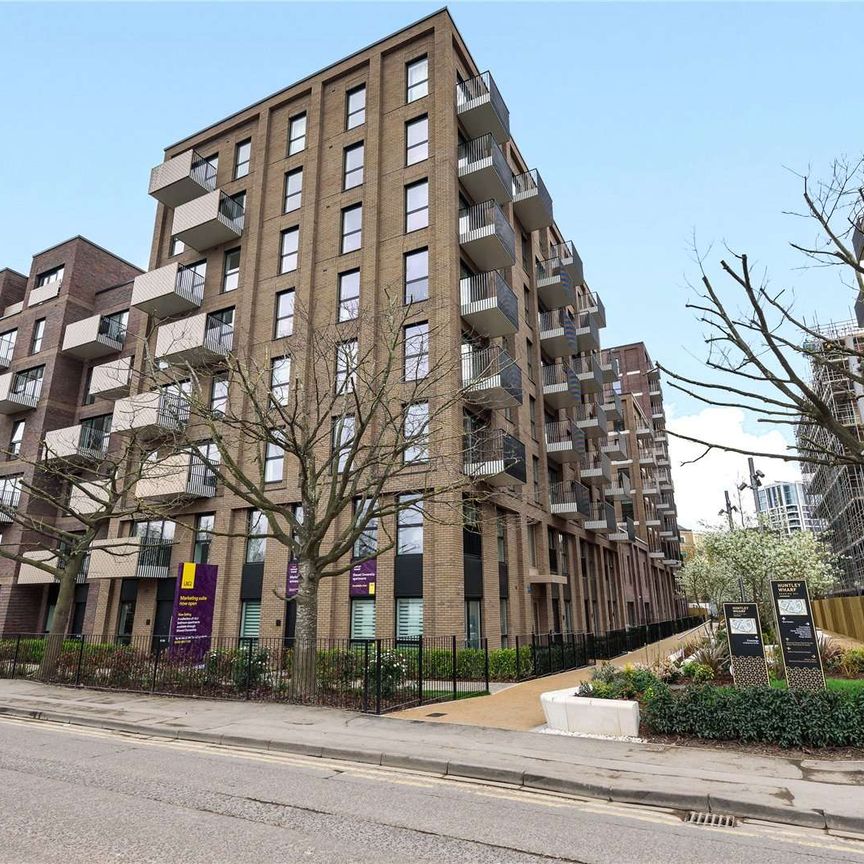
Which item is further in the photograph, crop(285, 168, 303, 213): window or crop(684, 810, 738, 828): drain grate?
crop(285, 168, 303, 213): window

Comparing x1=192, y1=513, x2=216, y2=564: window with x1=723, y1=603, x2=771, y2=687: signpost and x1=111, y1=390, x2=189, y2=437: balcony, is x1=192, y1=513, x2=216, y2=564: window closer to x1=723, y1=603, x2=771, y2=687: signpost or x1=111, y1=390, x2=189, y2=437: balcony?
x1=111, y1=390, x2=189, y2=437: balcony

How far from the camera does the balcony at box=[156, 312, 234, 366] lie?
83.5 ft

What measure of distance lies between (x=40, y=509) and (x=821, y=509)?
77470 mm

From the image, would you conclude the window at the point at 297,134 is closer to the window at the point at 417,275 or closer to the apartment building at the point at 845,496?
the window at the point at 417,275

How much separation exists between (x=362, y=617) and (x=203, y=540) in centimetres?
855

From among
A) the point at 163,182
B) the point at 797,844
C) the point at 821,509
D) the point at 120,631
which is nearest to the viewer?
the point at 797,844

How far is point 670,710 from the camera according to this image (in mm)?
9383

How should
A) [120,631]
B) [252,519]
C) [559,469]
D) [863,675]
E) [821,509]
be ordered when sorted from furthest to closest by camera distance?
[821,509], [559,469], [120,631], [252,519], [863,675]

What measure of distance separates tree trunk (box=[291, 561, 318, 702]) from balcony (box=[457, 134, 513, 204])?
17.6 metres

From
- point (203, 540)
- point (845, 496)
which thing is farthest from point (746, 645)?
point (845, 496)

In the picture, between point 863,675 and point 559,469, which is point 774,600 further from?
point 559,469

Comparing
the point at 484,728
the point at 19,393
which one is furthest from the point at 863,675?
the point at 19,393

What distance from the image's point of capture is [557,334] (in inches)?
1253

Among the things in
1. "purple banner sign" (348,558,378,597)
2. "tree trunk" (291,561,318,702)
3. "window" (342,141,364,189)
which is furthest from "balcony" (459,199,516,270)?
"tree trunk" (291,561,318,702)
